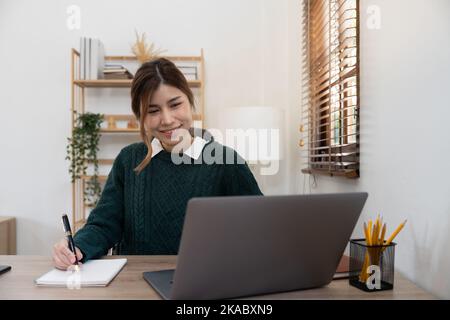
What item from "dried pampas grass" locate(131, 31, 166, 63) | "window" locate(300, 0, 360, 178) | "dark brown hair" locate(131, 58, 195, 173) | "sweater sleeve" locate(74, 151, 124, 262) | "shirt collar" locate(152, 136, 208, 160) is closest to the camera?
"sweater sleeve" locate(74, 151, 124, 262)

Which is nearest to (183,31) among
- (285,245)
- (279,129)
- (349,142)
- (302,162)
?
(279,129)

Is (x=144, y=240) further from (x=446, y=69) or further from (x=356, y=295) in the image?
(x=446, y=69)

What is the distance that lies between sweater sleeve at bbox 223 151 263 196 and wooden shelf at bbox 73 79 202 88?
1.59 metres

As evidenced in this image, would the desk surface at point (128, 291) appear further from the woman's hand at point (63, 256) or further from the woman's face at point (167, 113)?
the woman's face at point (167, 113)

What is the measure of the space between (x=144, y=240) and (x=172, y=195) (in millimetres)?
183

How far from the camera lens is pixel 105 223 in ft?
4.50

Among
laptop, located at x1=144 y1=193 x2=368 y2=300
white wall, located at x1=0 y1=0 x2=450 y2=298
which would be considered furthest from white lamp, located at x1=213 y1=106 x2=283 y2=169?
laptop, located at x1=144 y1=193 x2=368 y2=300

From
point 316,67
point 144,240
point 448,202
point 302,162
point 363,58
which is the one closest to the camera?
point 448,202

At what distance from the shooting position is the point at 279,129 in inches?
107

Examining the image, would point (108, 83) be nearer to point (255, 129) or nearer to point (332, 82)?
point (255, 129)

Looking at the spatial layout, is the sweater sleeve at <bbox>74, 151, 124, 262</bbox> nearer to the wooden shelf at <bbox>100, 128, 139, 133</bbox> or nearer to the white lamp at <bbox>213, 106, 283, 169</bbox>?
the white lamp at <bbox>213, 106, 283, 169</bbox>

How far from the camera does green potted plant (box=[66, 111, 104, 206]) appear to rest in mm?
2992

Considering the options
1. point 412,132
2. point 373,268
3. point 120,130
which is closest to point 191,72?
point 120,130

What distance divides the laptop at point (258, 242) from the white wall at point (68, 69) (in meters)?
2.29
